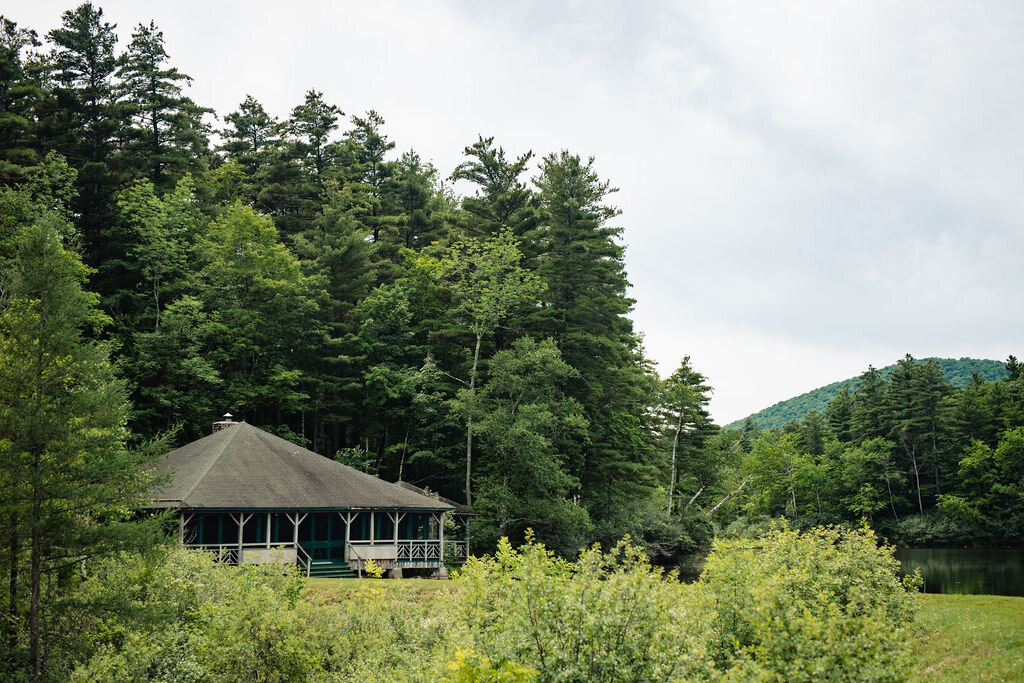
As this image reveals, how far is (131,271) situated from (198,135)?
11047 mm

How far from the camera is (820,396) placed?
163 metres

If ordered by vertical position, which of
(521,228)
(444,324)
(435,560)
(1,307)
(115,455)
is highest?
(521,228)

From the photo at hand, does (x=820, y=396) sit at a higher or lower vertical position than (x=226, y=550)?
higher

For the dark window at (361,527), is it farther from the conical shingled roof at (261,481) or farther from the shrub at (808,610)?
the shrub at (808,610)

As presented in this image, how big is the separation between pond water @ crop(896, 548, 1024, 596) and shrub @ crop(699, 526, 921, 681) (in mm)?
→ 23188

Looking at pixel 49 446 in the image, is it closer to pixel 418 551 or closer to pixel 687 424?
pixel 418 551

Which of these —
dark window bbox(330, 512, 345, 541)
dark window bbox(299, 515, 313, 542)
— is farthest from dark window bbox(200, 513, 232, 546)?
dark window bbox(330, 512, 345, 541)

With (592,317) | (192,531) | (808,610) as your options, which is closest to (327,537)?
(192,531)

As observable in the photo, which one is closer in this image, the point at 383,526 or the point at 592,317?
the point at 383,526

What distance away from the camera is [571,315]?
41.8 metres

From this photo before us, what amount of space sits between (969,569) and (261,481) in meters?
41.1

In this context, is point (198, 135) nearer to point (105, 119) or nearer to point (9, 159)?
point (105, 119)

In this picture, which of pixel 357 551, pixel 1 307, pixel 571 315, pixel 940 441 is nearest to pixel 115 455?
pixel 1 307

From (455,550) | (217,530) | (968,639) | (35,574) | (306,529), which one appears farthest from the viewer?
(455,550)
